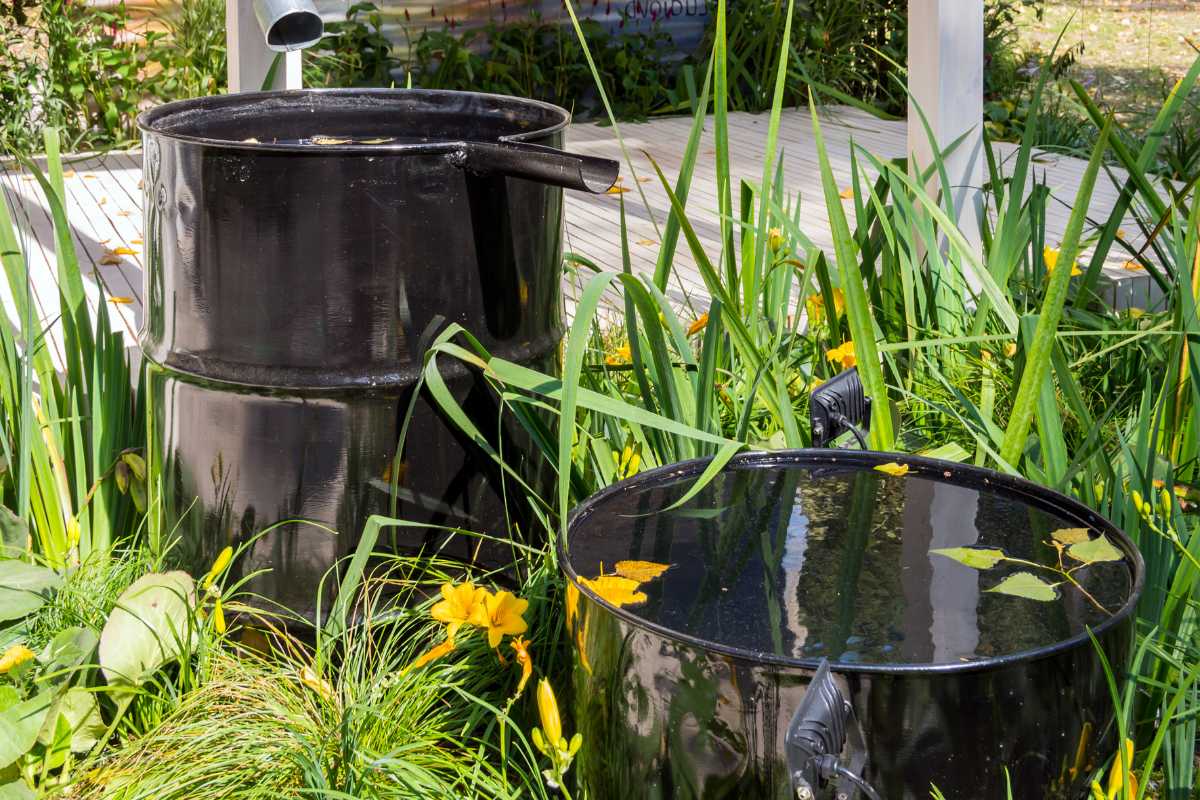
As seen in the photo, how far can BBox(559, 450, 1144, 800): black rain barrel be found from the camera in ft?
3.50

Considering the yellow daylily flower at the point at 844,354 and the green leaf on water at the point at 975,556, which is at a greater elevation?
the yellow daylily flower at the point at 844,354

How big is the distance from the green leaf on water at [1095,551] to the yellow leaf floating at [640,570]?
0.41m

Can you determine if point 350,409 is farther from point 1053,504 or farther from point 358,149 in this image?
point 1053,504

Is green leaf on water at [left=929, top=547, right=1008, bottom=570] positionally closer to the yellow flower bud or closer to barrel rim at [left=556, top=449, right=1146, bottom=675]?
barrel rim at [left=556, top=449, right=1146, bottom=675]

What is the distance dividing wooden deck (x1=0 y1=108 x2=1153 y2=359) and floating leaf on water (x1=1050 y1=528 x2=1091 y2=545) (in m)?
→ 1.56

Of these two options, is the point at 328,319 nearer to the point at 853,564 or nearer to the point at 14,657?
the point at 14,657

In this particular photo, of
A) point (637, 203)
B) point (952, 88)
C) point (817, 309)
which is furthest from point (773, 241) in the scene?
point (637, 203)

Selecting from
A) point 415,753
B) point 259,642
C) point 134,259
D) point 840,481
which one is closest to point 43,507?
point 259,642

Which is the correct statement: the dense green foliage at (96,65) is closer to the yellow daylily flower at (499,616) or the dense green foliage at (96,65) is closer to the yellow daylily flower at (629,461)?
the yellow daylily flower at (629,461)

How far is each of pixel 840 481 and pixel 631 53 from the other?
20.3 feet

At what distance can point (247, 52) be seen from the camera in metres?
3.01

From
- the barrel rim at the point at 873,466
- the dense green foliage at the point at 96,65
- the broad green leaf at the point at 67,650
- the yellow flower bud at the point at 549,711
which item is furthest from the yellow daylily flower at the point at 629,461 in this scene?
the dense green foliage at the point at 96,65

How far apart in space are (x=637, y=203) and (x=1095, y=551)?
12.1 feet

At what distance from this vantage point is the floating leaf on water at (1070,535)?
1331mm
